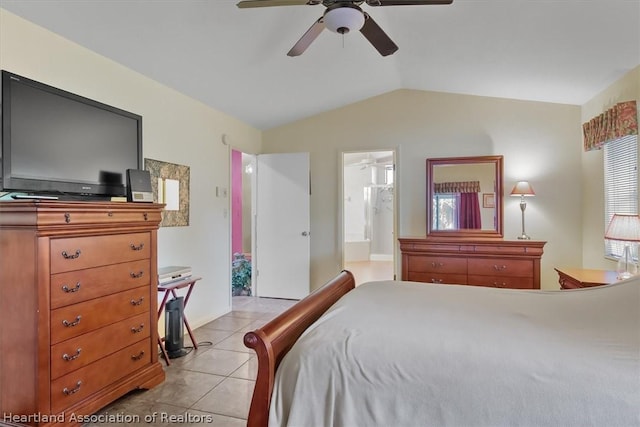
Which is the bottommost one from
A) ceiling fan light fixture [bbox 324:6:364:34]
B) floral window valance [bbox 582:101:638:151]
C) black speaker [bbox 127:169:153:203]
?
black speaker [bbox 127:169:153:203]

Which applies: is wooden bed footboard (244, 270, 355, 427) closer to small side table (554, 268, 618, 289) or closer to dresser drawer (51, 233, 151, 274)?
dresser drawer (51, 233, 151, 274)

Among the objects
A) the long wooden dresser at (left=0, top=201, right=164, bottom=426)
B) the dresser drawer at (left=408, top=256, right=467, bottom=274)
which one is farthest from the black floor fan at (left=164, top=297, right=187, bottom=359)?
the dresser drawer at (left=408, top=256, right=467, bottom=274)

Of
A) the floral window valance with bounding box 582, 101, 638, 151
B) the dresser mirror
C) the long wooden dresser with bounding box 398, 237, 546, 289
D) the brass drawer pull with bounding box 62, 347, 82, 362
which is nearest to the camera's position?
the brass drawer pull with bounding box 62, 347, 82, 362

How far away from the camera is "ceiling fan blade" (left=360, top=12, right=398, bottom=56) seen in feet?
6.65

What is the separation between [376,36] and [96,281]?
7.20ft

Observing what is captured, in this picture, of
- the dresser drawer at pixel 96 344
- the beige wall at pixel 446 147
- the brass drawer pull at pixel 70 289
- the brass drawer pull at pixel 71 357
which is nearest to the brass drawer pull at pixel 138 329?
the dresser drawer at pixel 96 344

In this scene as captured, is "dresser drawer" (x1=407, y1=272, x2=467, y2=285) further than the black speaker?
Yes

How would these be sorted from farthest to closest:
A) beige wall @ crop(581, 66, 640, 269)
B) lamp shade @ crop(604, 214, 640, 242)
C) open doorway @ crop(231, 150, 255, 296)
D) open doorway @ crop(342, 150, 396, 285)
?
open doorway @ crop(342, 150, 396, 285)
open doorway @ crop(231, 150, 255, 296)
beige wall @ crop(581, 66, 640, 269)
lamp shade @ crop(604, 214, 640, 242)

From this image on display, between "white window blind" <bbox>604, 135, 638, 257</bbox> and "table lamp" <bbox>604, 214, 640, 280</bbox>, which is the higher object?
"white window blind" <bbox>604, 135, 638, 257</bbox>

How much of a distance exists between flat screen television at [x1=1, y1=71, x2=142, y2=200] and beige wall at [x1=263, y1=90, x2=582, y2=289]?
8.47 feet

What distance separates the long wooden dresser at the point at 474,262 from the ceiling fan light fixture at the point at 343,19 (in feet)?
8.23

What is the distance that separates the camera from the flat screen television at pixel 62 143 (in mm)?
1894

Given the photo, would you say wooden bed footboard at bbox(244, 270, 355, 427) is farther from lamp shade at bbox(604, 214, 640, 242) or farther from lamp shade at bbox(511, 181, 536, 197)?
lamp shade at bbox(511, 181, 536, 197)

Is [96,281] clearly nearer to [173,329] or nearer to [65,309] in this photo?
[65,309]
